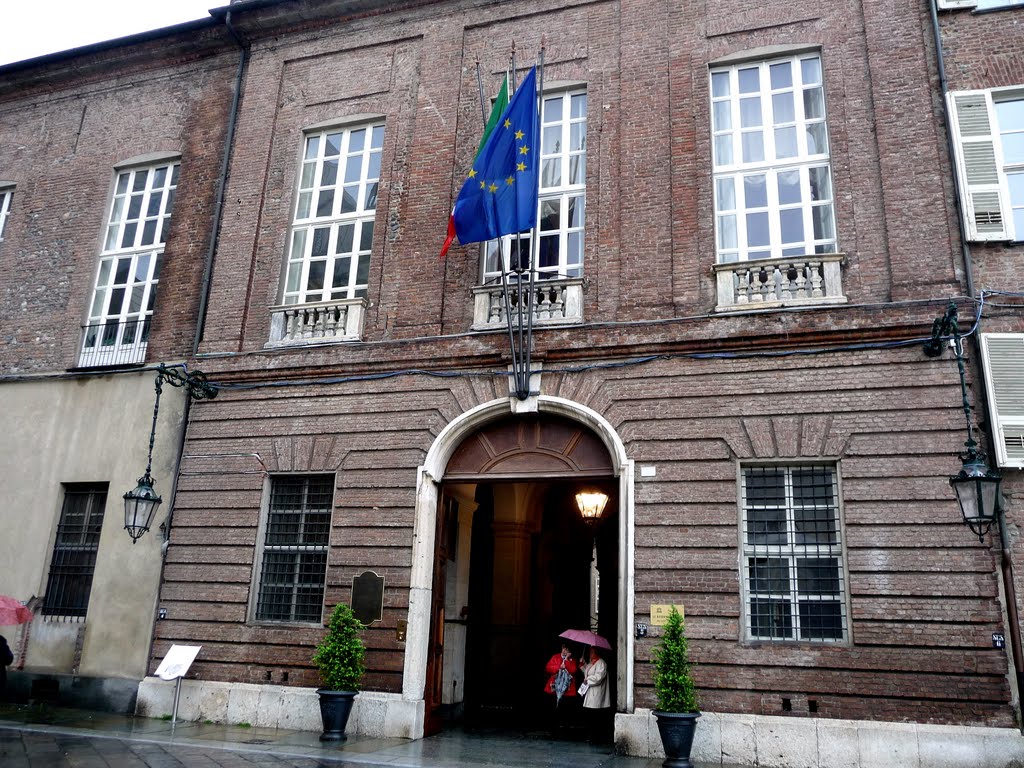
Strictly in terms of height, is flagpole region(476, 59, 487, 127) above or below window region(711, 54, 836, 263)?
above

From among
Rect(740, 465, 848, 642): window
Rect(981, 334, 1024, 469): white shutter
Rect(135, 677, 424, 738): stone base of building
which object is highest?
Rect(981, 334, 1024, 469): white shutter

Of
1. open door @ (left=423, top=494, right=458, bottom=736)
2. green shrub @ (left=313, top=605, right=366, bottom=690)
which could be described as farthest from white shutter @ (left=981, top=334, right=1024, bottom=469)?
green shrub @ (left=313, top=605, right=366, bottom=690)

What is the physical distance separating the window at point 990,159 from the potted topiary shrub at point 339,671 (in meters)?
8.29

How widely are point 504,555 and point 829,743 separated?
299 inches

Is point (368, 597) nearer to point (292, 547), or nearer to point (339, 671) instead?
point (339, 671)

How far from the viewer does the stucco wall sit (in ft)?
38.1

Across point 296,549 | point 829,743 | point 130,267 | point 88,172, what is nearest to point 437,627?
point 296,549

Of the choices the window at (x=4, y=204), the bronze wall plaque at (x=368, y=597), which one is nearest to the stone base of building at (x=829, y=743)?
the bronze wall plaque at (x=368, y=597)

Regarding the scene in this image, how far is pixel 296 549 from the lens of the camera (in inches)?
444

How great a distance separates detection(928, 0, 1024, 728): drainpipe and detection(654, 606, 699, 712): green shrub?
3073mm

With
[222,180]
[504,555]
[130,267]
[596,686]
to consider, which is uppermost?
[222,180]

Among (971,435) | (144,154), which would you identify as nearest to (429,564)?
(971,435)

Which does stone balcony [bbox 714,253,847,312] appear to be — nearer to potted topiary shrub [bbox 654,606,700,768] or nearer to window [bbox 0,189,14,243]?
potted topiary shrub [bbox 654,606,700,768]

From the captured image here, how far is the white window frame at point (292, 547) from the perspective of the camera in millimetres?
11039
